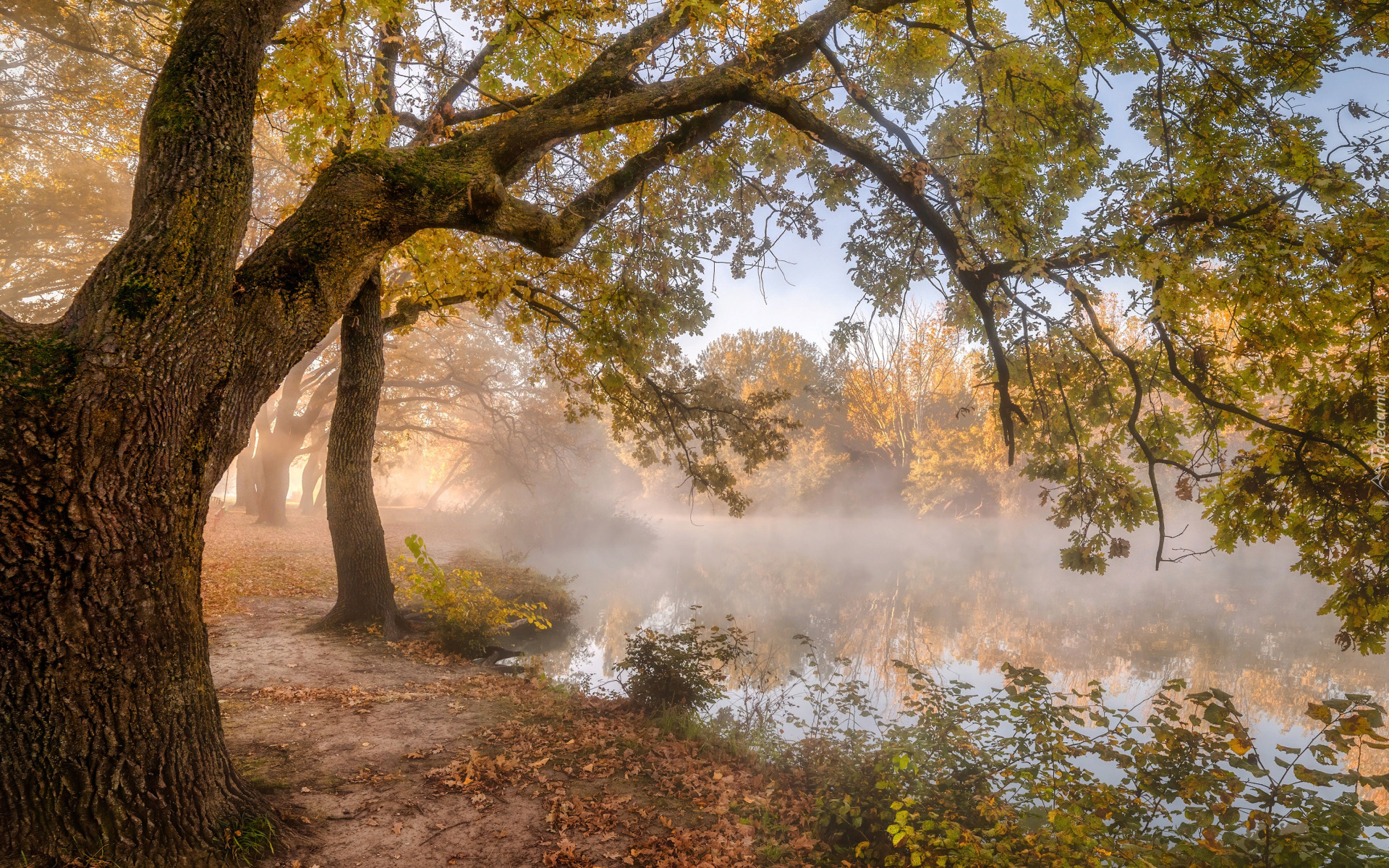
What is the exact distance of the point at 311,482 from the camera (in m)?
33.4

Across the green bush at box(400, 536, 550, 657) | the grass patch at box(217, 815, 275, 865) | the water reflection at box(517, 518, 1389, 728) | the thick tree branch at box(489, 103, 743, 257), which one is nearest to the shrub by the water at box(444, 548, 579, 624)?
the water reflection at box(517, 518, 1389, 728)

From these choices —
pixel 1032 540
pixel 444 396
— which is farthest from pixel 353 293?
pixel 1032 540

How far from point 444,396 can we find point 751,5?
1962 centimetres

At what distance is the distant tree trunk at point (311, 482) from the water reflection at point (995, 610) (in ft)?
51.1

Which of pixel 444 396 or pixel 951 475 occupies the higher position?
pixel 444 396

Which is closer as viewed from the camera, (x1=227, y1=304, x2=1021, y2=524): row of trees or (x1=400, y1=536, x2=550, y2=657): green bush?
(x1=400, y1=536, x2=550, y2=657): green bush

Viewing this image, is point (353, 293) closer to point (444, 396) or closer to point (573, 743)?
point (573, 743)

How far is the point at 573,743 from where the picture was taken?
18.4ft

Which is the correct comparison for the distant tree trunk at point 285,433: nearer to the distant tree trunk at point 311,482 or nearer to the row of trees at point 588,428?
the row of trees at point 588,428

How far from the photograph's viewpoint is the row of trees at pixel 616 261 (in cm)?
257

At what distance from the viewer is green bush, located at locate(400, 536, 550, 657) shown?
7945mm

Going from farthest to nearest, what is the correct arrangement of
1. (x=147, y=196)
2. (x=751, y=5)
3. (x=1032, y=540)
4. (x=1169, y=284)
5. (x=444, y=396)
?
(x=1032, y=540)
(x=444, y=396)
(x=751, y=5)
(x=1169, y=284)
(x=147, y=196)

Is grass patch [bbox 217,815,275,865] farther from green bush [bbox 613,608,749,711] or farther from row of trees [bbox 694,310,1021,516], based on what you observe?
row of trees [bbox 694,310,1021,516]

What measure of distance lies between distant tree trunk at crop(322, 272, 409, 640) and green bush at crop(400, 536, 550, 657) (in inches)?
19.5
